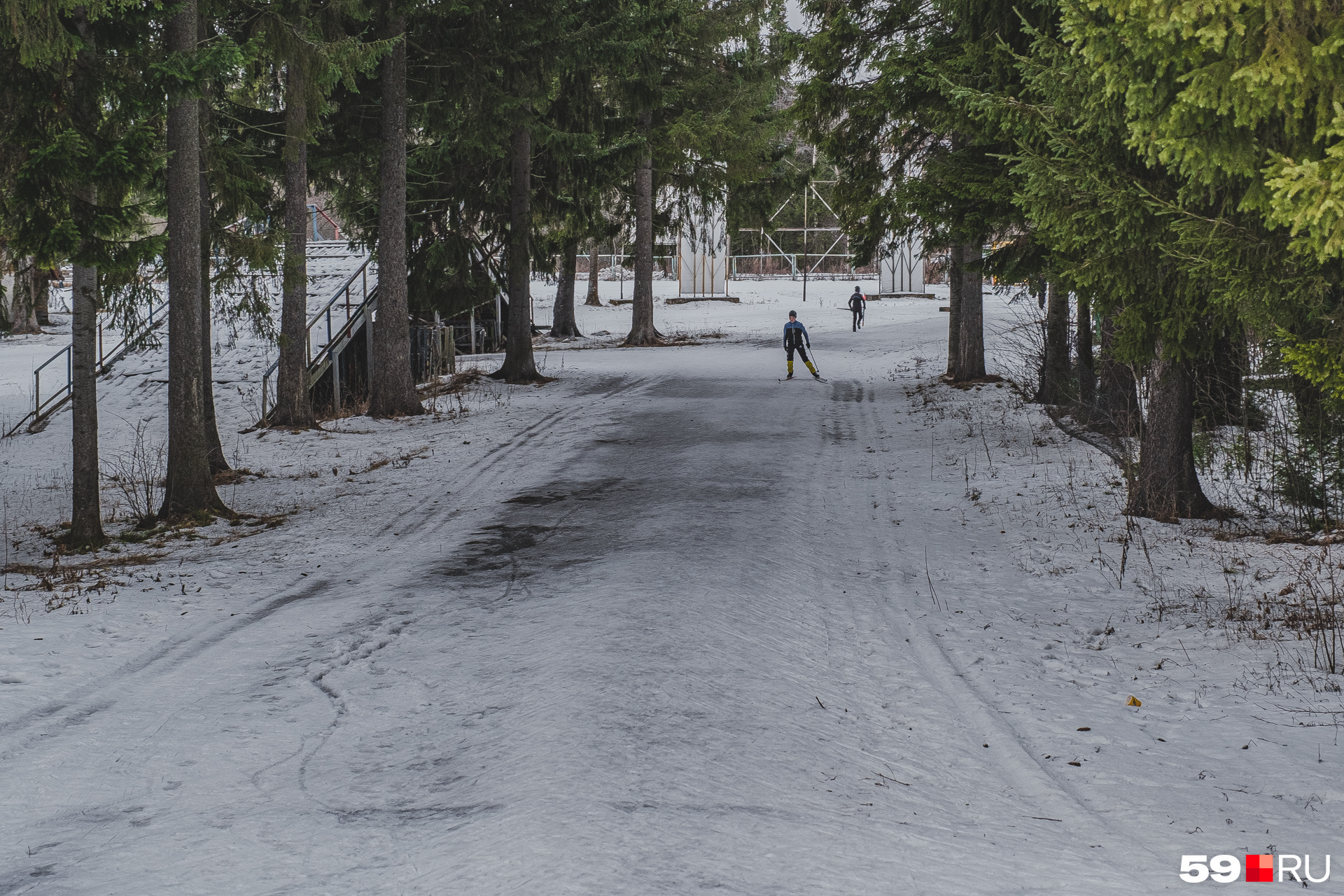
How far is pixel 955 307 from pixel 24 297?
54.9ft

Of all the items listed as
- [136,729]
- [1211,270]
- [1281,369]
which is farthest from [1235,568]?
[136,729]

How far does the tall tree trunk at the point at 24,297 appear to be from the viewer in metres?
11.7

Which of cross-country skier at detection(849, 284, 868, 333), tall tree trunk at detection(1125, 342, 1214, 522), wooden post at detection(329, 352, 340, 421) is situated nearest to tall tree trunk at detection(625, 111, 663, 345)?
cross-country skier at detection(849, 284, 868, 333)

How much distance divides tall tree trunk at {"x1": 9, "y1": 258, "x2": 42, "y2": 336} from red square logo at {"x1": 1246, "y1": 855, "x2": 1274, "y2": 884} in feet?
34.1

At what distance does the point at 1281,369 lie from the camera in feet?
34.5

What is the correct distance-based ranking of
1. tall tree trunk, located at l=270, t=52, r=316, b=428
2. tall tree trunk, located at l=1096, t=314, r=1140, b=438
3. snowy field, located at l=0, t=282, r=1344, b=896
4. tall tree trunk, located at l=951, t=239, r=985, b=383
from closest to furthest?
1. snowy field, located at l=0, t=282, r=1344, b=896
2. tall tree trunk, located at l=1096, t=314, r=1140, b=438
3. tall tree trunk, located at l=270, t=52, r=316, b=428
4. tall tree trunk, located at l=951, t=239, r=985, b=383

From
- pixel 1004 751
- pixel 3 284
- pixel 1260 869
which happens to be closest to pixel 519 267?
pixel 3 284

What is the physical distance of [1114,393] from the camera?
51.1 ft

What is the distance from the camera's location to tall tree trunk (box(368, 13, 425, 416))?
1834 cm

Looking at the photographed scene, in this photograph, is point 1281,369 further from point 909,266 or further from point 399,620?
point 909,266

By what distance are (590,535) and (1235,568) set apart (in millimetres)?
5949

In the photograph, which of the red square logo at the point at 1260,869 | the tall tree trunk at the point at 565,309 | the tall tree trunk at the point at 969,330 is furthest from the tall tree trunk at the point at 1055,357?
the tall tree trunk at the point at 565,309

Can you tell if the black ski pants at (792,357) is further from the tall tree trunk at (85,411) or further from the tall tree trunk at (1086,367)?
the tall tree trunk at (85,411)

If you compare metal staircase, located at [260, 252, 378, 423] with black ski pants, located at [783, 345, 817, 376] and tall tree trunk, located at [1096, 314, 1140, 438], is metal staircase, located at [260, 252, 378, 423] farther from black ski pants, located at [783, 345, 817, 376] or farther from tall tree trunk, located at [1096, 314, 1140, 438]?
tall tree trunk, located at [1096, 314, 1140, 438]
